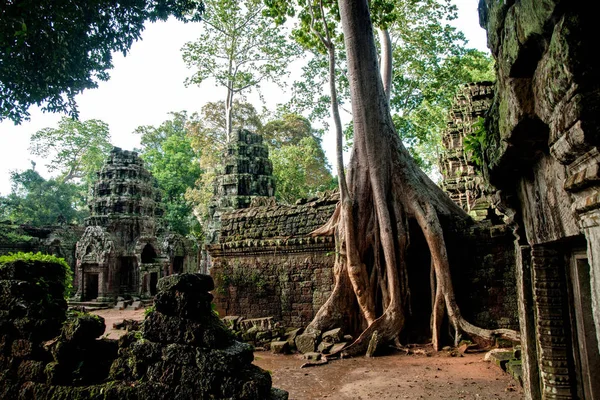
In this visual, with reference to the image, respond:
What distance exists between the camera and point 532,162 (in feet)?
8.84

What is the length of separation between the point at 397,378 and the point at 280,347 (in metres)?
2.88

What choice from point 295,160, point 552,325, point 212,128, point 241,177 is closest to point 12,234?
point 241,177

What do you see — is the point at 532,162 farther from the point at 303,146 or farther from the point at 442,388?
the point at 303,146

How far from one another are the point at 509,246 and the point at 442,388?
372 cm

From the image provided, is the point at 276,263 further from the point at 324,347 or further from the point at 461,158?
the point at 461,158

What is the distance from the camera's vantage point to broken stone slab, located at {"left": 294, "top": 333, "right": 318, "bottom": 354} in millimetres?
8266

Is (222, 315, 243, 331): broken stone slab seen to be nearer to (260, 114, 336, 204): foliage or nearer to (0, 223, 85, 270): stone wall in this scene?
(260, 114, 336, 204): foliage

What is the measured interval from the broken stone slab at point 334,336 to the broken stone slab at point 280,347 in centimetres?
81

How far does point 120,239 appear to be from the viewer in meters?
20.1

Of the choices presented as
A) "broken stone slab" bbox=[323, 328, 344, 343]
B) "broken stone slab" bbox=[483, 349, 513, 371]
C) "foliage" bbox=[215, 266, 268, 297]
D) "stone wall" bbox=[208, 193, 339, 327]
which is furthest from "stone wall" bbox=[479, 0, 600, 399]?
"foliage" bbox=[215, 266, 268, 297]

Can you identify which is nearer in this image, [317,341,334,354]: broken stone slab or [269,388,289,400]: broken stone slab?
[269,388,289,400]: broken stone slab

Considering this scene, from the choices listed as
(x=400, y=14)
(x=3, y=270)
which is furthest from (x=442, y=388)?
(x=400, y=14)

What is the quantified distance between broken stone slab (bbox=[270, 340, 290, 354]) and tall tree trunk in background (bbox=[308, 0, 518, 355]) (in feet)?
1.97

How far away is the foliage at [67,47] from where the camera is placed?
11.6 metres
